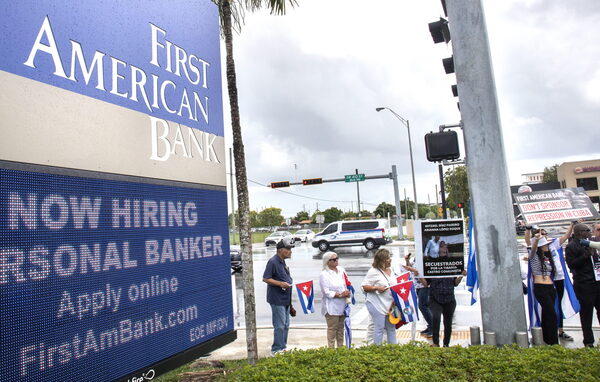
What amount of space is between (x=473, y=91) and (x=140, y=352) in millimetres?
4019

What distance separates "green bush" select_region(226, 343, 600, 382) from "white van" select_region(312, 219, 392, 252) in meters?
26.8

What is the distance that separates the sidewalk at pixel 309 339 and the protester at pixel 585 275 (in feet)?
1.59

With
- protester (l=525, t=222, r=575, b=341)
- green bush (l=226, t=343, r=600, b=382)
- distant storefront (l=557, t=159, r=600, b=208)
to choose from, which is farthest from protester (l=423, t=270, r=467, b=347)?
distant storefront (l=557, t=159, r=600, b=208)

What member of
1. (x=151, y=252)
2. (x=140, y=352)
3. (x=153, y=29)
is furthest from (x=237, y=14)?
(x=140, y=352)

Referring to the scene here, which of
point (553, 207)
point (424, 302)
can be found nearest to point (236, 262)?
point (424, 302)

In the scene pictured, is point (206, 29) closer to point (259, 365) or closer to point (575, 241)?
point (259, 365)

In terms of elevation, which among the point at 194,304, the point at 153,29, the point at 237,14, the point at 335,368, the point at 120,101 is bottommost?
the point at 335,368

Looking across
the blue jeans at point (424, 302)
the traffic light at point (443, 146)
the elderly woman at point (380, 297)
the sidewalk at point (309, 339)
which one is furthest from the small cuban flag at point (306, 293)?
the traffic light at point (443, 146)

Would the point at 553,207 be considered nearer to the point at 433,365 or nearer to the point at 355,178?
the point at 433,365

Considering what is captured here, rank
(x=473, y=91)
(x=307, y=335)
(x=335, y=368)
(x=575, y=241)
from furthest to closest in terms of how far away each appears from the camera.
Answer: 1. (x=307, y=335)
2. (x=575, y=241)
3. (x=473, y=91)
4. (x=335, y=368)

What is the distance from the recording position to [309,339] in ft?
27.0

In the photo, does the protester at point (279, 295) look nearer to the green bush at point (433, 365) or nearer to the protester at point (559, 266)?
the green bush at point (433, 365)

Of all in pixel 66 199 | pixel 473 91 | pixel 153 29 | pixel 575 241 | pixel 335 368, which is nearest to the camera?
pixel 66 199

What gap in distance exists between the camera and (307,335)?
8.59 m
